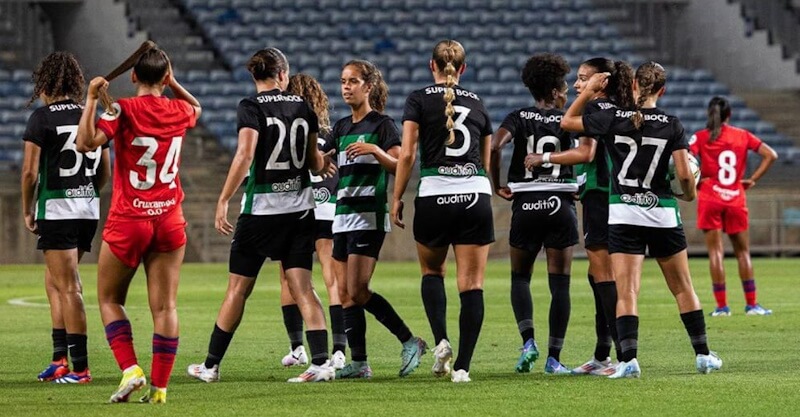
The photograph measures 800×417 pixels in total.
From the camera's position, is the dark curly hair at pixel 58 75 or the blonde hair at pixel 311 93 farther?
the blonde hair at pixel 311 93

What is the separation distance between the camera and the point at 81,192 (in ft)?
32.2

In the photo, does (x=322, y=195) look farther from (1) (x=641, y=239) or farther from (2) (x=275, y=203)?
(1) (x=641, y=239)

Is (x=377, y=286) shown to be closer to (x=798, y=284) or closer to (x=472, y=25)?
(x=798, y=284)

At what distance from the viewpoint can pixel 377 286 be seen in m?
20.7

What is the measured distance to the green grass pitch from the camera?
812cm

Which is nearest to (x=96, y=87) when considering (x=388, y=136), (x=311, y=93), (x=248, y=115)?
(x=248, y=115)

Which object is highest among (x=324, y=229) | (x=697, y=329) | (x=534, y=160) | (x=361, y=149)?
(x=361, y=149)

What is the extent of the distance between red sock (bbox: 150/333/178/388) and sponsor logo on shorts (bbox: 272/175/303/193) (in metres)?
1.49

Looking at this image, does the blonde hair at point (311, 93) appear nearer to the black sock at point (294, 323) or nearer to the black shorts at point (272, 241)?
the black shorts at point (272, 241)

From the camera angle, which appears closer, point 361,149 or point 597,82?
point 597,82

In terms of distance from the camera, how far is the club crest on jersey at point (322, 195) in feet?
36.8

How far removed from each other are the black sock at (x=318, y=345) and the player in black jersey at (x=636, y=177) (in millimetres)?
1802

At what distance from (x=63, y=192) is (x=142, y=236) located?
182 cm

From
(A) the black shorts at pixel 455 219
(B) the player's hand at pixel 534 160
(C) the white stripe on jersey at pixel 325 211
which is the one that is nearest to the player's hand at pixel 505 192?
(B) the player's hand at pixel 534 160
